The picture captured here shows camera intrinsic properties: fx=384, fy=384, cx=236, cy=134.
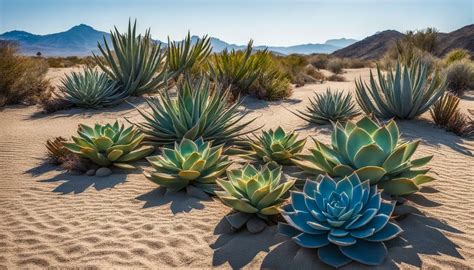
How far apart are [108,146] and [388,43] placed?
71.4 m

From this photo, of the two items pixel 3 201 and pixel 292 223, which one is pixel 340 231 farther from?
pixel 3 201

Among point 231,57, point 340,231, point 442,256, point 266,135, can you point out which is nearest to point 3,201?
point 266,135

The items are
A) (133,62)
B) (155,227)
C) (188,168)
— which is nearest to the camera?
(155,227)

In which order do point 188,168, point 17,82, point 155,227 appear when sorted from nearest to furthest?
point 155,227, point 188,168, point 17,82

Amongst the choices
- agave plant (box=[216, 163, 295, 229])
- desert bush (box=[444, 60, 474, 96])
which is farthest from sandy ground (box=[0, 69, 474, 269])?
desert bush (box=[444, 60, 474, 96])

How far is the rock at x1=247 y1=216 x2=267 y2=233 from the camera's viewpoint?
11.4 feet

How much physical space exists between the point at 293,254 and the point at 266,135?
2447 mm

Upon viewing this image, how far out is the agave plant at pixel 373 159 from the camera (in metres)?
3.69

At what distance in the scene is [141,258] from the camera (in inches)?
126

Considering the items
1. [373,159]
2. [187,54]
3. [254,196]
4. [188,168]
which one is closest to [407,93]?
[373,159]

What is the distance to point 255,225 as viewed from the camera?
138 inches

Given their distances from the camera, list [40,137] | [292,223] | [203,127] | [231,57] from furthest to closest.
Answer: [231,57] < [40,137] < [203,127] < [292,223]

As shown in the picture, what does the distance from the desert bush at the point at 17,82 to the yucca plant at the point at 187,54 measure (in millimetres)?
3839

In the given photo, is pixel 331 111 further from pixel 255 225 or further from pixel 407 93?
pixel 255 225
